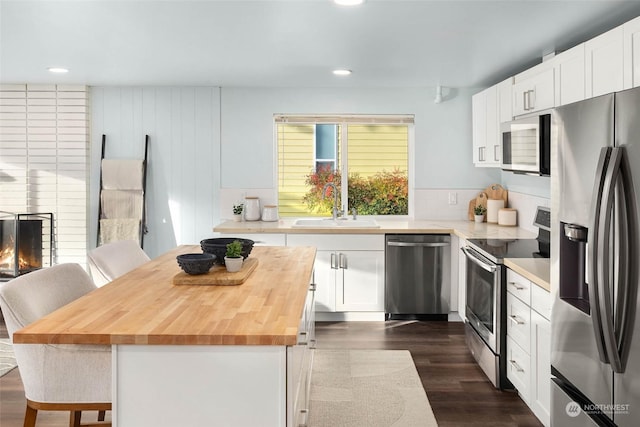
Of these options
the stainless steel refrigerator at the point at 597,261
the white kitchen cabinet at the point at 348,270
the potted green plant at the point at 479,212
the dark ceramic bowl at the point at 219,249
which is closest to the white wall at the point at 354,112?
the potted green plant at the point at 479,212

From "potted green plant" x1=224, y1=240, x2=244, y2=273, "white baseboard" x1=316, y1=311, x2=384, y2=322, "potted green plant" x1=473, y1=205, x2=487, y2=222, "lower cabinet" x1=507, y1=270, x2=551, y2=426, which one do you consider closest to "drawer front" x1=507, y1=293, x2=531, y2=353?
"lower cabinet" x1=507, y1=270, x2=551, y2=426

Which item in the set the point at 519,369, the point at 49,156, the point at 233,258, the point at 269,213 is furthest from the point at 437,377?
the point at 49,156

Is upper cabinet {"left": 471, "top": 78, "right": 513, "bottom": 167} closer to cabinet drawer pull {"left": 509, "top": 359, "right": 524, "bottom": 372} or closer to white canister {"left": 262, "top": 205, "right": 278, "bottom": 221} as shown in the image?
cabinet drawer pull {"left": 509, "top": 359, "right": 524, "bottom": 372}

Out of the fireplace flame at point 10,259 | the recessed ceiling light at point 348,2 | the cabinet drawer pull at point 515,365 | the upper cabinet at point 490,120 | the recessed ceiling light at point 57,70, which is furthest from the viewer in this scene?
the fireplace flame at point 10,259

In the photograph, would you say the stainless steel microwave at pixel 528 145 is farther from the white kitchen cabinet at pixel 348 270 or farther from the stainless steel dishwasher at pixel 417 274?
the white kitchen cabinet at pixel 348 270

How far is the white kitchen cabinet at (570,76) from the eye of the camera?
3.22 metres

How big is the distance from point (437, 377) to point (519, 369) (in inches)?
27.2

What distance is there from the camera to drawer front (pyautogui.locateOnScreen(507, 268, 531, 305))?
10.6ft

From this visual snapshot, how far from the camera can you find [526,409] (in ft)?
11.3

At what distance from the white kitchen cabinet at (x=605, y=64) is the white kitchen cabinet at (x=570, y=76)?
0.07m

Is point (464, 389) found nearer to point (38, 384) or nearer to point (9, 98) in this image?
point (38, 384)

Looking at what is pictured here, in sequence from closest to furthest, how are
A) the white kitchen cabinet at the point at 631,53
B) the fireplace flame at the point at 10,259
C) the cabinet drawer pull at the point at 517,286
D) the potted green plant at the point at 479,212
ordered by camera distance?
the white kitchen cabinet at the point at 631,53 → the cabinet drawer pull at the point at 517,286 → the fireplace flame at the point at 10,259 → the potted green plant at the point at 479,212

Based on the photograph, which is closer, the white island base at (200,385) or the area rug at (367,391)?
the white island base at (200,385)

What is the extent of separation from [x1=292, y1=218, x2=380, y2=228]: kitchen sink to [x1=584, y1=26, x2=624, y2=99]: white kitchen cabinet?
9.35ft
